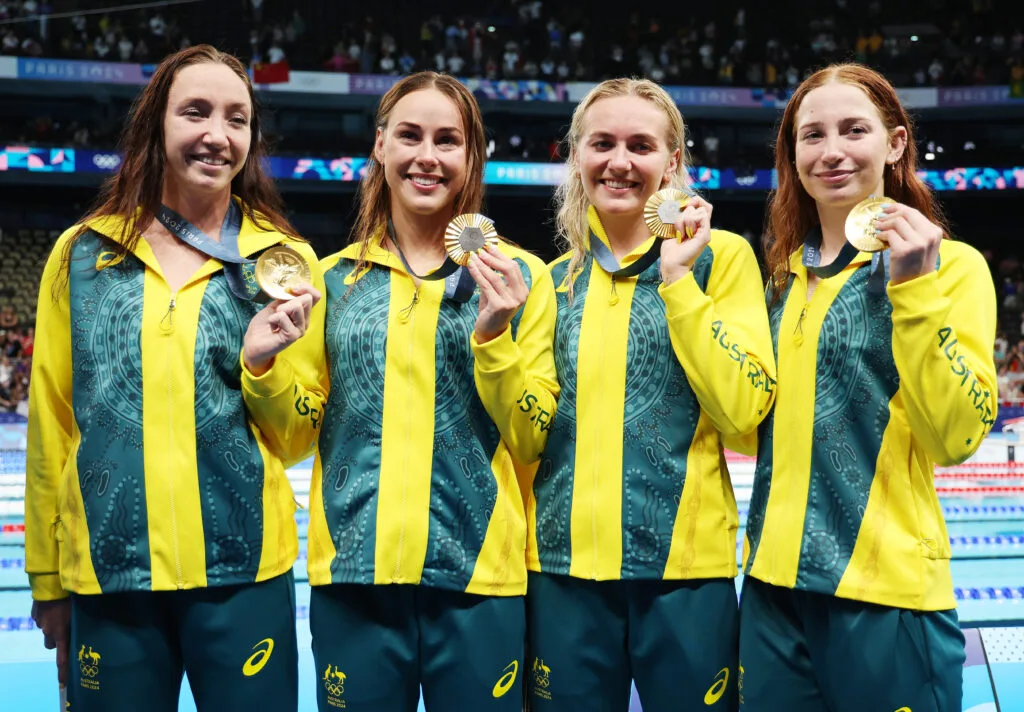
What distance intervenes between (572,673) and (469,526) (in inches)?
14.5

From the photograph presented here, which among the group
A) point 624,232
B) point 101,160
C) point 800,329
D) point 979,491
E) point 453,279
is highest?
point 101,160

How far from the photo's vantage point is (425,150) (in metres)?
2.16

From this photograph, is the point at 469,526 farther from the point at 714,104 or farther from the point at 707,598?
the point at 714,104

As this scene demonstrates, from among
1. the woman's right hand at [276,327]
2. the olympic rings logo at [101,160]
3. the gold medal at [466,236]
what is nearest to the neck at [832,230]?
the gold medal at [466,236]

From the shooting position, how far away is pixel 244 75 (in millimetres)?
2258

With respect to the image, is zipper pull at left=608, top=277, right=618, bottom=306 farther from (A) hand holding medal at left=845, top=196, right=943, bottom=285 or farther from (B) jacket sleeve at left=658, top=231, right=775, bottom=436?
(A) hand holding medal at left=845, top=196, right=943, bottom=285

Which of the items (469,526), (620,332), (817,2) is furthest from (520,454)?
(817,2)

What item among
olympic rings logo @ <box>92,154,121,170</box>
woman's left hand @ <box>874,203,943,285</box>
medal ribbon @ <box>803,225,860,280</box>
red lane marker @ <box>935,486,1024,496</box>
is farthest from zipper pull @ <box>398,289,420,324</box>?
olympic rings logo @ <box>92,154,121,170</box>

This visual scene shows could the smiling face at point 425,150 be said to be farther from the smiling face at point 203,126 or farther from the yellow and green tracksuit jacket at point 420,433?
the smiling face at point 203,126

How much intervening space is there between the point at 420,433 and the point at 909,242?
3.34 feet

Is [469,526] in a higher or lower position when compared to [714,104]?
lower

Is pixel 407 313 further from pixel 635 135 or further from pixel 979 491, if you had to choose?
pixel 979 491

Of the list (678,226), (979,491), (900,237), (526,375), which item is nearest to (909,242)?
(900,237)

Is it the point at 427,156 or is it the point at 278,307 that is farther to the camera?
the point at 427,156
